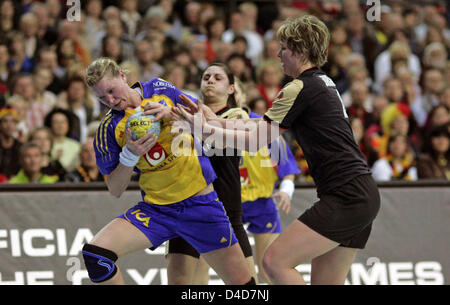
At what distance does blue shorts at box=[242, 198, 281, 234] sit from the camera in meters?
5.96

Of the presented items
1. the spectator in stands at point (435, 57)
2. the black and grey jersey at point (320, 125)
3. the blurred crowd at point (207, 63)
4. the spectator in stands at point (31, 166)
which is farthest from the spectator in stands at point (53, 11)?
the black and grey jersey at point (320, 125)

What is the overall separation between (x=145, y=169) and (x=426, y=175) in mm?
4065

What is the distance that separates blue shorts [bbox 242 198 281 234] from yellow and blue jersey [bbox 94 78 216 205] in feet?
4.52

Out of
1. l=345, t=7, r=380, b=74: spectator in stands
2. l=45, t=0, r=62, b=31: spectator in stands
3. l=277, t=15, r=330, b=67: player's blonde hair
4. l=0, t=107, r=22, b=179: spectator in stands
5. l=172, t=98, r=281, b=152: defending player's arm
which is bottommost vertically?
l=0, t=107, r=22, b=179: spectator in stands

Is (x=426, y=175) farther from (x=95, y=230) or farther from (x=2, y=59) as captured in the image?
(x=2, y=59)

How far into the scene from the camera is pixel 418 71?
1066cm

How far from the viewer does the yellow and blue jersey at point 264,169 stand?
593 cm

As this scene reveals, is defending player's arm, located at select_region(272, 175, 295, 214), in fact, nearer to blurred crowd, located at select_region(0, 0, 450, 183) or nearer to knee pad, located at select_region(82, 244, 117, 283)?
blurred crowd, located at select_region(0, 0, 450, 183)

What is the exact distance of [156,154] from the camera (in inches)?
179

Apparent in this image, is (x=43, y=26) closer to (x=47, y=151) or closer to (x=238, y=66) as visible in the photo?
(x=238, y=66)

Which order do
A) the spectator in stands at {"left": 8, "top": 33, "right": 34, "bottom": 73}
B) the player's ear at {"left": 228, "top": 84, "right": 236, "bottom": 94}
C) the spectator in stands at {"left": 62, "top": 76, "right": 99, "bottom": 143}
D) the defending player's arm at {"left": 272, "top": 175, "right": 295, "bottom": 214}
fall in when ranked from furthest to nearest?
the spectator in stands at {"left": 8, "top": 33, "right": 34, "bottom": 73} → the spectator in stands at {"left": 62, "top": 76, "right": 99, "bottom": 143} → the defending player's arm at {"left": 272, "top": 175, "right": 295, "bottom": 214} → the player's ear at {"left": 228, "top": 84, "right": 236, "bottom": 94}

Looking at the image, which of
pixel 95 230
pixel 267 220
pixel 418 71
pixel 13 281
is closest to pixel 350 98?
pixel 418 71

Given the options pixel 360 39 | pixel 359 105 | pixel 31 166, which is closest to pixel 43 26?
pixel 31 166

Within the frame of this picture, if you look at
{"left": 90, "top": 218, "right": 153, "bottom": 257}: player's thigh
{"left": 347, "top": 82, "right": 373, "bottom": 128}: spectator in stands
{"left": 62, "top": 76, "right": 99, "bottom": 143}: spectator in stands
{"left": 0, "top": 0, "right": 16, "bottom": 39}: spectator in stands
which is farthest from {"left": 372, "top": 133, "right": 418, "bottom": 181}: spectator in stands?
{"left": 0, "top": 0, "right": 16, "bottom": 39}: spectator in stands
